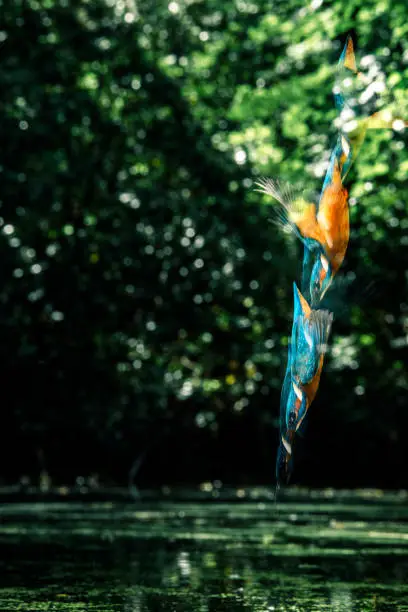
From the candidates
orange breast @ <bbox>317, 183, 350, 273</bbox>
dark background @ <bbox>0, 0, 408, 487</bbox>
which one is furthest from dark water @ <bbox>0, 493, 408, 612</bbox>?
orange breast @ <bbox>317, 183, 350, 273</bbox>

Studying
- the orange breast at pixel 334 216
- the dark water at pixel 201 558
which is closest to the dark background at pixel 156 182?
the dark water at pixel 201 558

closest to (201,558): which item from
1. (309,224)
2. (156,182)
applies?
(309,224)

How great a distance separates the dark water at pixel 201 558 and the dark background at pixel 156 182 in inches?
94.6

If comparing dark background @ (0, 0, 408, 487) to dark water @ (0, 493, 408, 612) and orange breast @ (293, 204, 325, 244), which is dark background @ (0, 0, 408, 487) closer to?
dark water @ (0, 493, 408, 612)

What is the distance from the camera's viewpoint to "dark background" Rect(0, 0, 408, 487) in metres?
21.2

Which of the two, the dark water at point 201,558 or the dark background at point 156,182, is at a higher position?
the dark background at point 156,182

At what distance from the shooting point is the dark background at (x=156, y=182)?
21163 mm

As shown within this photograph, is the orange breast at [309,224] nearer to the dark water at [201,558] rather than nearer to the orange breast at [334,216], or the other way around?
the orange breast at [334,216]

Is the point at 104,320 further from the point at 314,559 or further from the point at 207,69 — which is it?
the point at 314,559

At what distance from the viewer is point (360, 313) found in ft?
104

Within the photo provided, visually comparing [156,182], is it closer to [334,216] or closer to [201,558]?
[201,558]

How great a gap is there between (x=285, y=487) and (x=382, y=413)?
11.8ft

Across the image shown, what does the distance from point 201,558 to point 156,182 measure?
345 inches

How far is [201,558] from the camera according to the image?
1478 centimetres
